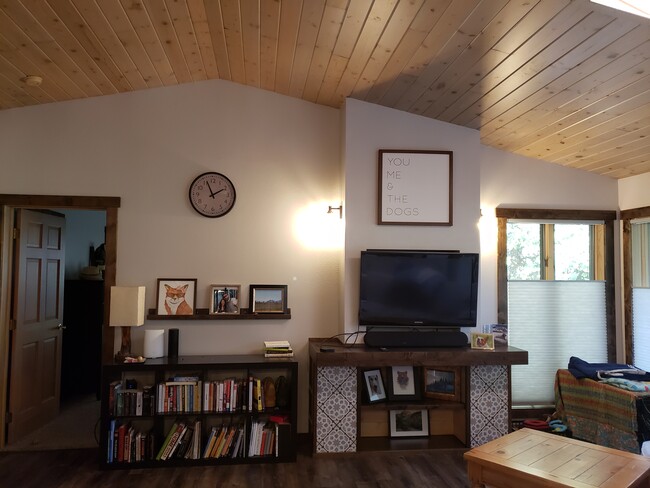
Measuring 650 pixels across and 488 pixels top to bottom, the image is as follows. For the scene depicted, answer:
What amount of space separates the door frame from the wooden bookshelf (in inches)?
18.9

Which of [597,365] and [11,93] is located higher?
[11,93]

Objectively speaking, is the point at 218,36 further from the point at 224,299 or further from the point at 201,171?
the point at 224,299

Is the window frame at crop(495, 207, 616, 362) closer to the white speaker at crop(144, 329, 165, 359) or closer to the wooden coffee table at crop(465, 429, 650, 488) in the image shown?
the wooden coffee table at crop(465, 429, 650, 488)

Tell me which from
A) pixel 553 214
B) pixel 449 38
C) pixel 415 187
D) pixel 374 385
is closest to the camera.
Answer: pixel 449 38

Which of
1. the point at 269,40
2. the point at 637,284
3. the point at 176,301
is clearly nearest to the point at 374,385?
the point at 176,301

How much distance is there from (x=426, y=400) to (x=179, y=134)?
302 cm

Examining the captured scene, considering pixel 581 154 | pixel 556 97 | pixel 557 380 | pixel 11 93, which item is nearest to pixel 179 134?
pixel 11 93

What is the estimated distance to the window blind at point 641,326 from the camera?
4.28 meters

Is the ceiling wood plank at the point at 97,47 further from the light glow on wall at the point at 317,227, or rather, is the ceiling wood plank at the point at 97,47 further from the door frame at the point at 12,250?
the light glow on wall at the point at 317,227

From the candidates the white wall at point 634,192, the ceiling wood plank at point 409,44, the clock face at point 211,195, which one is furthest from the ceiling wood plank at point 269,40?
the white wall at point 634,192

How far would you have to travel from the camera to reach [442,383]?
3.99 meters

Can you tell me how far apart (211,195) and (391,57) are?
74.2 inches

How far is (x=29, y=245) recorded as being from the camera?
4.20m

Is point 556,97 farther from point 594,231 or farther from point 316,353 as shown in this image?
point 316,353
